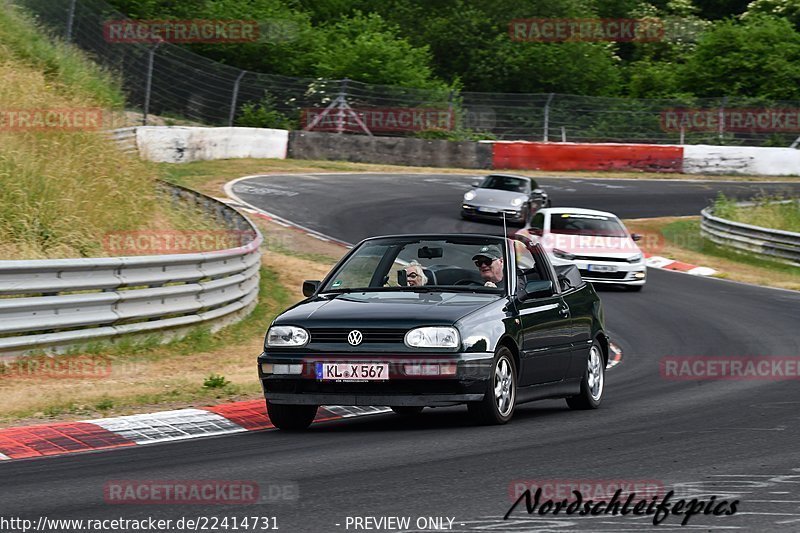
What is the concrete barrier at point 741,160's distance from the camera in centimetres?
4422

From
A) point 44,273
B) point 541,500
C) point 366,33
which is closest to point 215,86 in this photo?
point 366,33

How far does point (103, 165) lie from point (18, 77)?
4121 mm

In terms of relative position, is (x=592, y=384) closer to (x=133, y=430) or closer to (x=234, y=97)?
(x=133, y=430)

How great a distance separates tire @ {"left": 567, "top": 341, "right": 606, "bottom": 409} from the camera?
35.5 ft

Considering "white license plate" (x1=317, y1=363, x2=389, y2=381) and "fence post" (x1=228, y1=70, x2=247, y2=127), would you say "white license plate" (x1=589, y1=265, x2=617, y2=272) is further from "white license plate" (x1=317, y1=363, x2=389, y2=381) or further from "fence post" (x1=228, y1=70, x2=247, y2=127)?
"fence post" (x1=228, y1=70, x2=247, y2=127)

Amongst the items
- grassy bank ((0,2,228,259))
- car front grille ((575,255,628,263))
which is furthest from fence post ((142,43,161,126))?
car front grille ((575,255,628,263))

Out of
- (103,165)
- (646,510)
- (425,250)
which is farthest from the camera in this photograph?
(103,165)

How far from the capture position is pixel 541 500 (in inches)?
246

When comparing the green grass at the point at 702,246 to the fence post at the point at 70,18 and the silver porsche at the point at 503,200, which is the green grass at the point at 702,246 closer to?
the silver porsche at the point at 503,200

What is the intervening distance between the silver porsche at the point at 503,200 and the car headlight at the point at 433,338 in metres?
21.7

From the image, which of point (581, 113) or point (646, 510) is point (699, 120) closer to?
point (581, 113)

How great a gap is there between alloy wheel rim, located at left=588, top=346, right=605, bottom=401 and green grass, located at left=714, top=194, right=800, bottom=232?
888 inches

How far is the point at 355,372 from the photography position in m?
8.67

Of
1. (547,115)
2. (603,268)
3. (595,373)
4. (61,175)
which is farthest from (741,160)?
(595,373)
